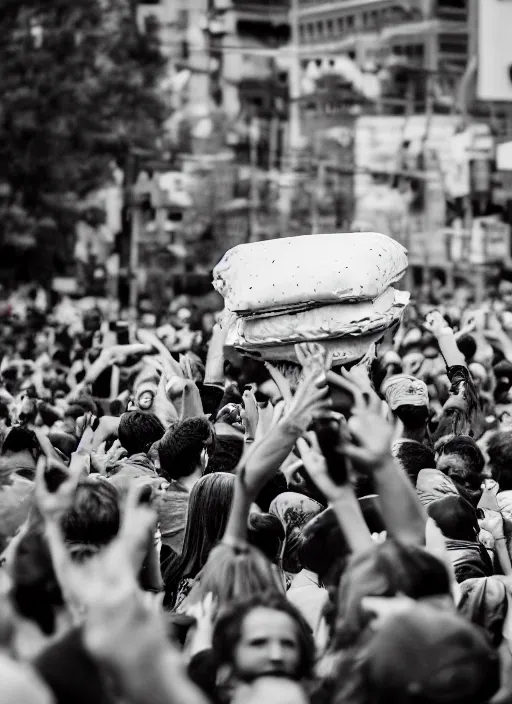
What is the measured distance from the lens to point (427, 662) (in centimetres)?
336

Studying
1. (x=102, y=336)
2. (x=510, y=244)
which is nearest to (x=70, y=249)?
(x=510, y=244)

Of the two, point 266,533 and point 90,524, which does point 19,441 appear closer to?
point 266,533

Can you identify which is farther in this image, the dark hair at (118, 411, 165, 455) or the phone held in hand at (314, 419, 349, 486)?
the dark hair at (118, 411, 165, 455)

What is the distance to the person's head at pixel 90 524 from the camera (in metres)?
4.80

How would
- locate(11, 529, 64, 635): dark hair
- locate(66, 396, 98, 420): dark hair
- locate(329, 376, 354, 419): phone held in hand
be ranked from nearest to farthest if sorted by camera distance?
locate(11, 529, 64, 635): dark hair → locate(329, 376, 354, 419): phone held in hand → locate(66, 396, 98, 420): dark hair

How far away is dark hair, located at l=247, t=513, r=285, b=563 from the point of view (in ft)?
18.4

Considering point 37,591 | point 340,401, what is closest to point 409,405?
point 340,401

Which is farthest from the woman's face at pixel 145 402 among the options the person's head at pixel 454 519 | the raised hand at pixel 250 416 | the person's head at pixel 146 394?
the person's head at pixel 454 519

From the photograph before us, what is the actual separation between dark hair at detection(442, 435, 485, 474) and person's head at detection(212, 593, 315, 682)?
3.47 m

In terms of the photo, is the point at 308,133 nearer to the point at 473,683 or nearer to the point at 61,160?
the point at 61,160

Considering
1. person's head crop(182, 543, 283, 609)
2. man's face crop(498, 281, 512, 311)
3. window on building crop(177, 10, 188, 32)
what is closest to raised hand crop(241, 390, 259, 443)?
person's head crop(182, 543, 283, 609)

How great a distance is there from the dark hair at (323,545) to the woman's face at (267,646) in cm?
95

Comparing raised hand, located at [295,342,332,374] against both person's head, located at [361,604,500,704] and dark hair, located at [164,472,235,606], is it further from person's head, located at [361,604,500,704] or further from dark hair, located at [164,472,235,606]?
person's head, located at [361,604,500,704]

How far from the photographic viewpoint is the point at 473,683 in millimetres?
3447
